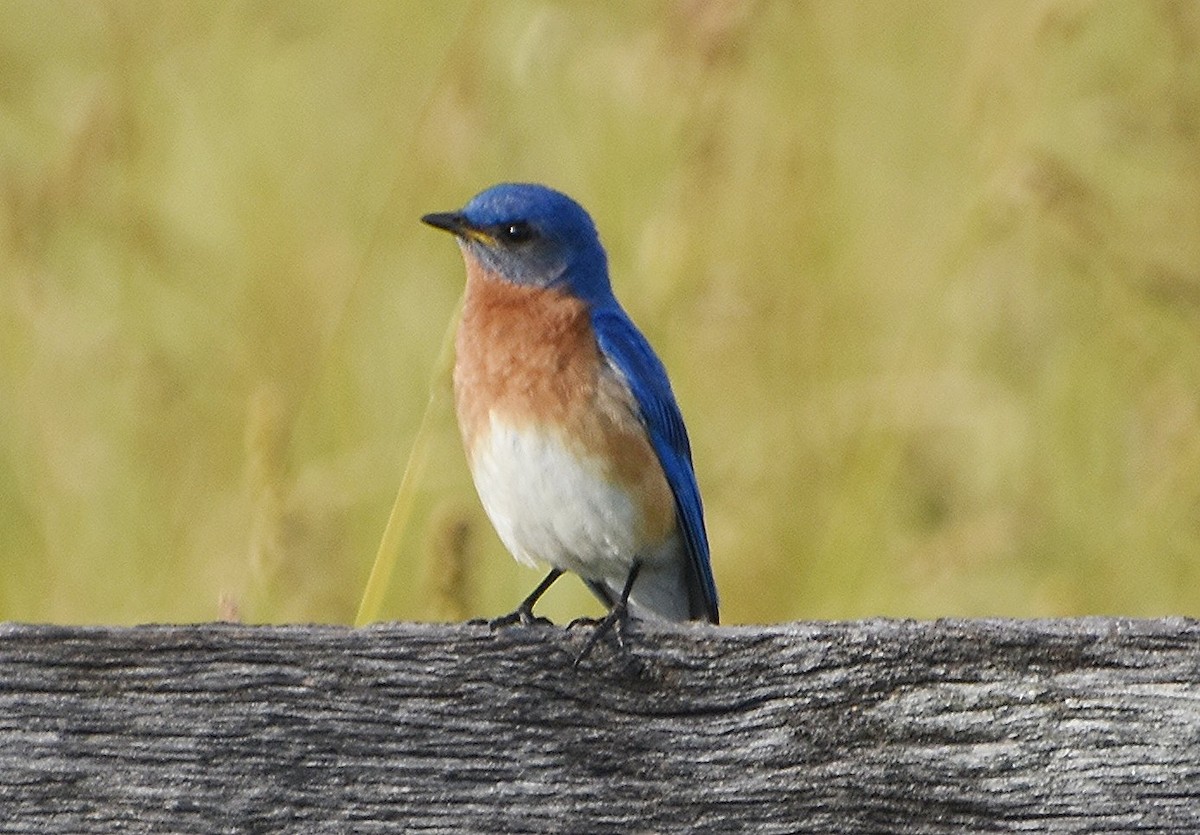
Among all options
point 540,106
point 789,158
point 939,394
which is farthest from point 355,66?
point 939,394

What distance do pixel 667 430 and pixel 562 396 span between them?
0.85 ft

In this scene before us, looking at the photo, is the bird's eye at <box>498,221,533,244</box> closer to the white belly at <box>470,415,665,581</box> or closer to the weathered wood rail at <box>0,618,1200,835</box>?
the white belly at <box>470,415,665,581</box>

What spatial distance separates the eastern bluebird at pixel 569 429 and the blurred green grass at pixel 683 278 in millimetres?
89

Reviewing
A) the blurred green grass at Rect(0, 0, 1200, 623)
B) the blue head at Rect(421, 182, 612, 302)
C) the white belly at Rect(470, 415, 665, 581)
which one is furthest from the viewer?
the blue head at Rect(421, 182, 612, 302)

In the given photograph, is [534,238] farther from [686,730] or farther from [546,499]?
[686,730]

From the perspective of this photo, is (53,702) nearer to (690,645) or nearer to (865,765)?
(690,645)

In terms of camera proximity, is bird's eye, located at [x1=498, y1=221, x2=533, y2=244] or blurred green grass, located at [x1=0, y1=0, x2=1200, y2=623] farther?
bird's eye, located at [x1=498, y1=221, x2=533, y2=244]

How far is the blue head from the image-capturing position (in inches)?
165

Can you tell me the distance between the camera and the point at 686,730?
6.83ft

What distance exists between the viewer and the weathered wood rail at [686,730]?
203 centimetres

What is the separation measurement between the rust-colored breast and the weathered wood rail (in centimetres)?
186

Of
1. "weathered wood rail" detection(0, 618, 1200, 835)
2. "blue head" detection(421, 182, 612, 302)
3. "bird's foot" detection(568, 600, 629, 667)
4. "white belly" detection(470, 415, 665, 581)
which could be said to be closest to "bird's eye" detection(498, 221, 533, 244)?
"blue head" detection(421, 182, 612, 302)

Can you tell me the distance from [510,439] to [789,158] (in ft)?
2.89

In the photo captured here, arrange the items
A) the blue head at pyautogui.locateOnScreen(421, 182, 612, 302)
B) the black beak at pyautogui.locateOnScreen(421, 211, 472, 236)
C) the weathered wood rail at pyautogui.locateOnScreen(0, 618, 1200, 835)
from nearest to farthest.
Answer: the weathered wood rail at pyautogui.locateOnScreen(0, 618, 1200, 835)
the black beak at pyautogui.locateOnScreen(421, 211, 472, 236)
the blue head at pyautogui.locateOnScreen(421, 182, 612, 302)
